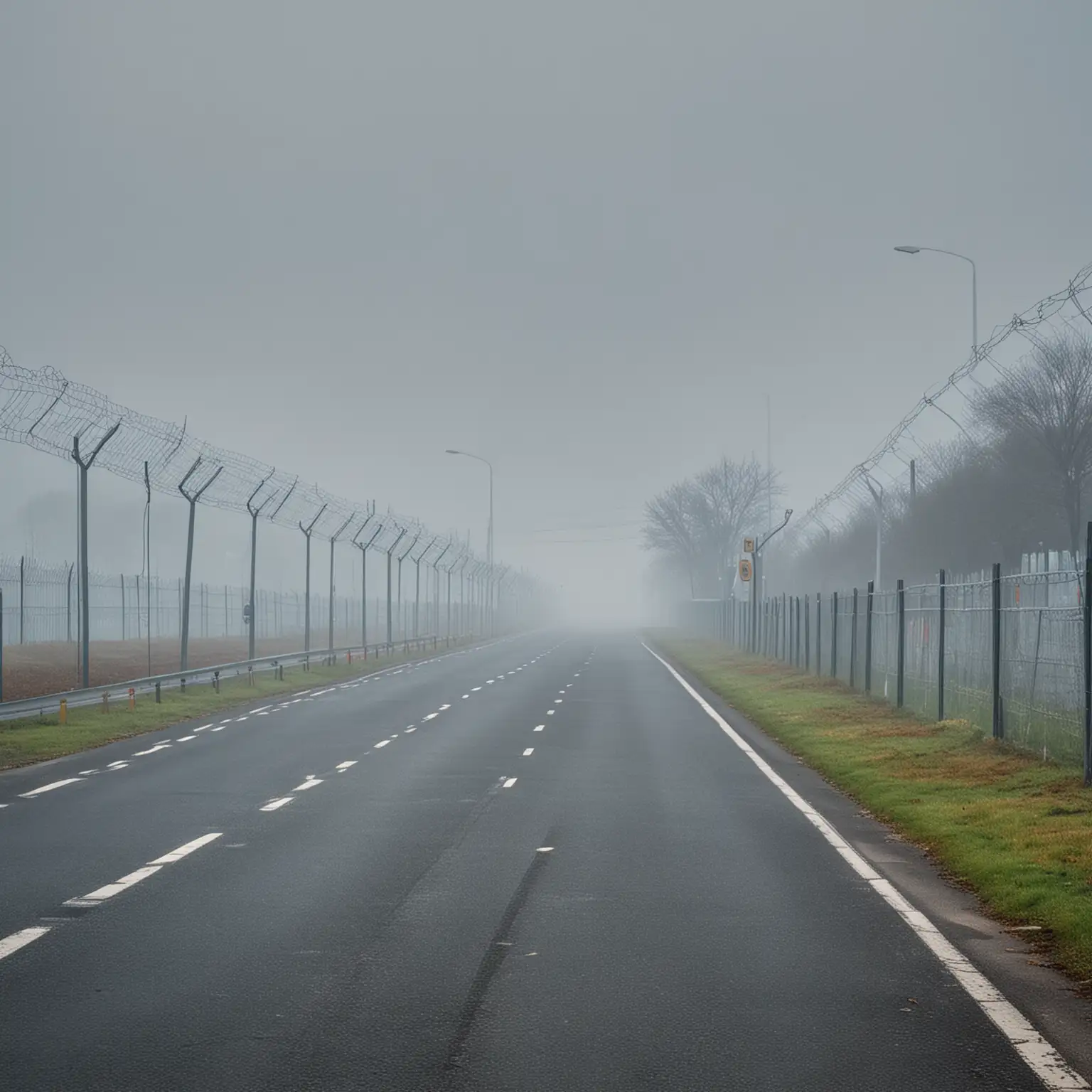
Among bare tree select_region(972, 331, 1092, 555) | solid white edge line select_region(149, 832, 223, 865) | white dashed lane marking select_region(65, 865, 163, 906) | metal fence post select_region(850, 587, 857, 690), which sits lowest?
solid white edge line select_region(149, 832, 223, 865)

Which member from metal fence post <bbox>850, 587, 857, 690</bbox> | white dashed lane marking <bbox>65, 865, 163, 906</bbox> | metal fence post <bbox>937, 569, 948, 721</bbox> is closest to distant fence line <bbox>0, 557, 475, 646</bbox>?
metal fence post <bbox>850, 587, 857, 690</bbox>

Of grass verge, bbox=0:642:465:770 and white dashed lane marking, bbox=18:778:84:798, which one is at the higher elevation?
white dashed lane marking, bbox=18:778:84:798

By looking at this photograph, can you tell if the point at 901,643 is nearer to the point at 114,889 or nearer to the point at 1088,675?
the point at 1088,675

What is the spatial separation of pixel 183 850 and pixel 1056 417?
39.7 m

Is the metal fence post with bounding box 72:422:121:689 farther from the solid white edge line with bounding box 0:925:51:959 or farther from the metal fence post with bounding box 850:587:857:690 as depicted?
the solid white edge line with bounding box 0:925:51:959

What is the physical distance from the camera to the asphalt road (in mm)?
6070

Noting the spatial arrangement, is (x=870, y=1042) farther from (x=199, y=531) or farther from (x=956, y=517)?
(x=199, y=531)

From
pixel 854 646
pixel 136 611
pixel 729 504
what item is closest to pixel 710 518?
pixel 729 504

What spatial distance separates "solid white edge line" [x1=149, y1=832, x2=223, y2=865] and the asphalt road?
0.05 m

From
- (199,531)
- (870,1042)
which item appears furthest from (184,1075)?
(199,531)

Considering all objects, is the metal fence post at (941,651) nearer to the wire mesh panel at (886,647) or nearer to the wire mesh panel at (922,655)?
the wire mesh panel at (922,655)

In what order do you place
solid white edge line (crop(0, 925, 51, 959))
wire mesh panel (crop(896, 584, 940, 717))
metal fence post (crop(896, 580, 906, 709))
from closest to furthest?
solid white edge line (crop(0, 925, 51, 959)) < wire mesh panel (crop(896, 584, 940, 717)) < metal fence post (crop(896, 580, 906, 709))

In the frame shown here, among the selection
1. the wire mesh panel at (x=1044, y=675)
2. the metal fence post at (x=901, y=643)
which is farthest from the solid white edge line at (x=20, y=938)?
the metal fence post at (x=901, y=643)

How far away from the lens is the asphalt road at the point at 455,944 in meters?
6.07
